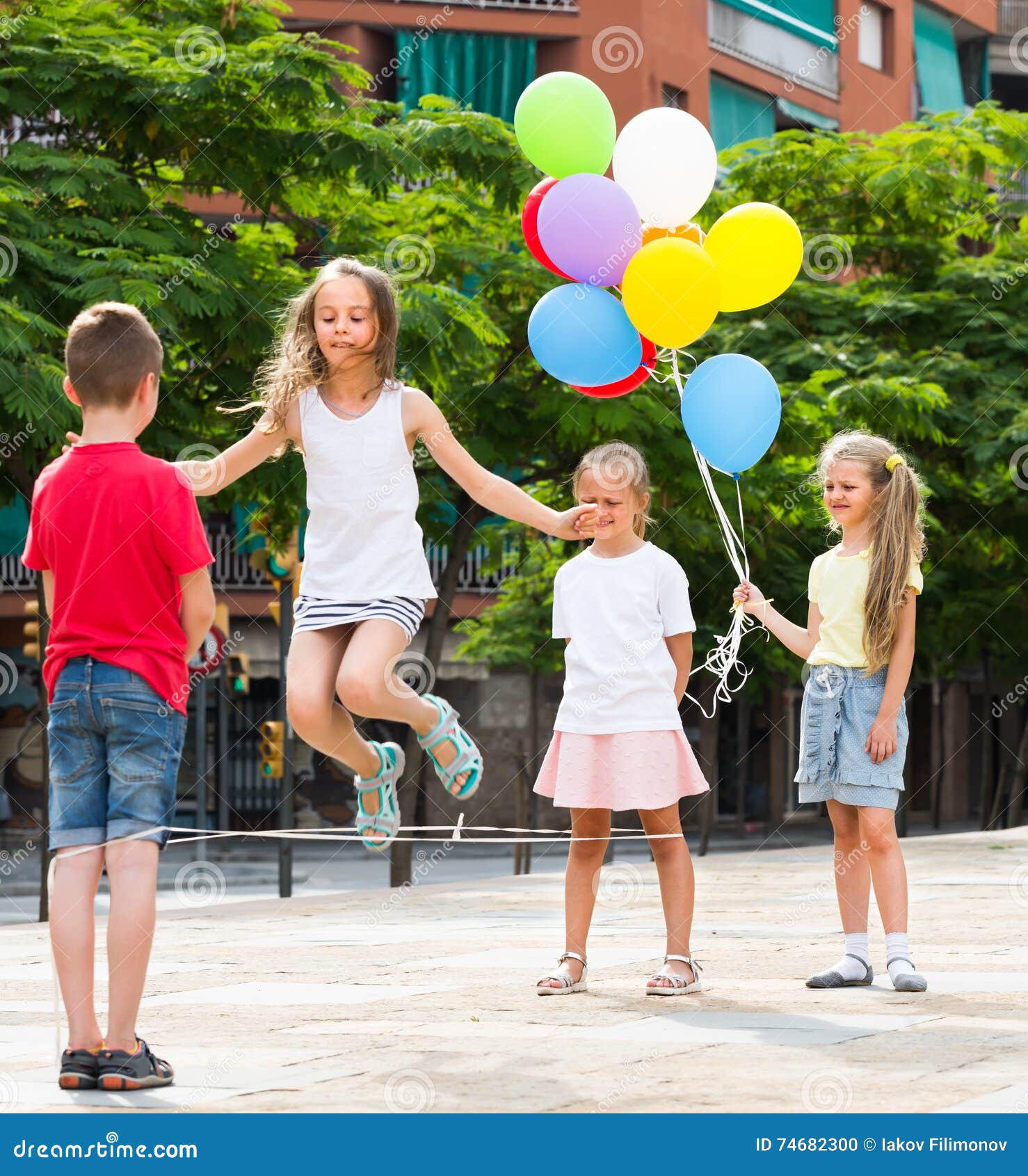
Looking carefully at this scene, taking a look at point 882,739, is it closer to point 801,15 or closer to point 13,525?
point 13,525

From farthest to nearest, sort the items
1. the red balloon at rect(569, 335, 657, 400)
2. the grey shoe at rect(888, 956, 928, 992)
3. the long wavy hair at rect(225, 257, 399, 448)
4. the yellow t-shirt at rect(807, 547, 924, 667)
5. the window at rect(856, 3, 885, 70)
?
1. the window at rect(856, 3, 885, 70)
2. the red balloon at rect(569, 335, 657, 400)
3. the yellow t-shirt at rect(807, 547, 924, 667)
4. the grey shoe at rect(888, 956, 928, 992)
5. the long wavy hair at rect(225, 257, 399, 448)

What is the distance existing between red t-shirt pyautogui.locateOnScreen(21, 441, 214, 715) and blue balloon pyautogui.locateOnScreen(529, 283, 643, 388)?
2251mm

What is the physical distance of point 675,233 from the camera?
698 cm

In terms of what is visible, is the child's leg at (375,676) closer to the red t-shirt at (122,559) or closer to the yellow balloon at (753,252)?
the red t-shirt at (122,559)

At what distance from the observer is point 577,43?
91.2 ft

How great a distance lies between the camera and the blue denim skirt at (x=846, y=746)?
249 inches

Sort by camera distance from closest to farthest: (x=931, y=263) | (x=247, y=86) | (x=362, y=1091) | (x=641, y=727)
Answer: (x=362, y=1091) < (x=641, y=727) < (x=247, y=86) < (x=931, y=263)

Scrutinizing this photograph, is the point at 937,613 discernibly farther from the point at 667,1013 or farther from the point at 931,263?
the point at 667,1013

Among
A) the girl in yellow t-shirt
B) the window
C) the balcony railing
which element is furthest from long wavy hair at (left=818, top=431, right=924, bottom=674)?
the window

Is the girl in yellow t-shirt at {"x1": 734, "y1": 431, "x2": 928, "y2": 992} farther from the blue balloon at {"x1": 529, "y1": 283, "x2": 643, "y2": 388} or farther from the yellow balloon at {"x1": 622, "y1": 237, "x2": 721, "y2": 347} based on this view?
the blue balloon at {"x1": 529, "y1": 283, "x2": 643, "y2": 388}

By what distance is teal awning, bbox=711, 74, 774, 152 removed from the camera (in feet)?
94.2

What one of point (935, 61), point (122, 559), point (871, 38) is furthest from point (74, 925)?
point (935, 61)
